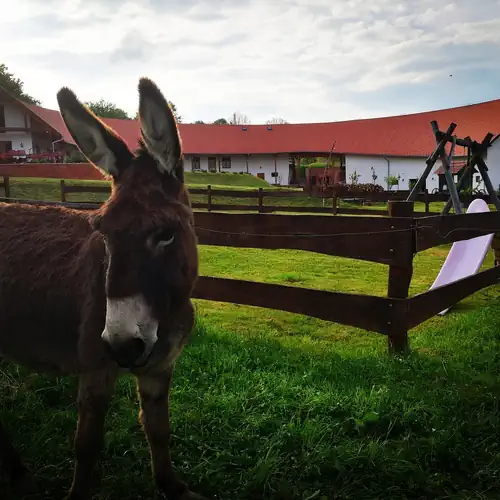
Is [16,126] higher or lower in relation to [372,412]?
higher

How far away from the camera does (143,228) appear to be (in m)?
2.19

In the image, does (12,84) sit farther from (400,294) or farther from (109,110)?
(400,294)

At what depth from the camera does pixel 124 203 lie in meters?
2.25

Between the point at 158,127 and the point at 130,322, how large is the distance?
978 millimetres

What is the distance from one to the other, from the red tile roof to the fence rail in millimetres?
39817

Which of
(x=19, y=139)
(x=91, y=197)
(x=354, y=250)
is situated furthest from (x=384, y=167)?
(x=354, y=250)

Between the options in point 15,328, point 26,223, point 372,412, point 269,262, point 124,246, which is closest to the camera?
point 124,246

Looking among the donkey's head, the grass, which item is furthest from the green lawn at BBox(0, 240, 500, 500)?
the donkey's head

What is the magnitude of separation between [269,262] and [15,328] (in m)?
8.57

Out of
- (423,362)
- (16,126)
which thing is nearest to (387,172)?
(16,126)

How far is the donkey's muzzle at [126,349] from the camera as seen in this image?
203 centimetres

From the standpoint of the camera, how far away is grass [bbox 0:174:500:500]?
287 centimetres

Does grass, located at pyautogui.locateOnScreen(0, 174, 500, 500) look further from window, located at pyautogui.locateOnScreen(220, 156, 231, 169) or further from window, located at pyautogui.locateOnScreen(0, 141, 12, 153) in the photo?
window, located at pyautogui.locateOnScreen(220, 156, 231, 169)

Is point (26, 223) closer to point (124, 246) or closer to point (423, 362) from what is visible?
point (124, 246)
